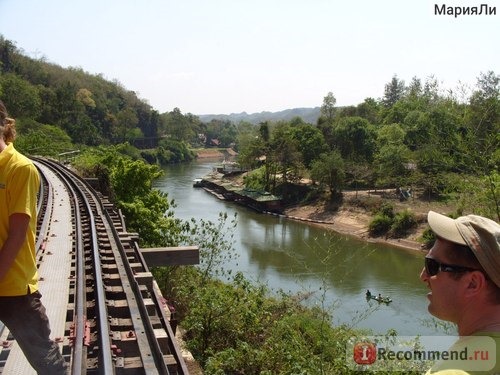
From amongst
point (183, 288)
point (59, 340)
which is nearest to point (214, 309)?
point (183, 288)

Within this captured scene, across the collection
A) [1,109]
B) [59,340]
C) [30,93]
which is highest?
[30,93]

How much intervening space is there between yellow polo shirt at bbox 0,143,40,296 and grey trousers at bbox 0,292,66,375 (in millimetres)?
97

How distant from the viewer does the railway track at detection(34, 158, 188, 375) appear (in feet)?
11.2

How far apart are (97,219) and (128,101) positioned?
96.4 metres

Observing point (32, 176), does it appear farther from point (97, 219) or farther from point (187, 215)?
point (187, 215)

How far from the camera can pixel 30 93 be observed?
177 ft

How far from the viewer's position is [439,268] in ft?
5.23

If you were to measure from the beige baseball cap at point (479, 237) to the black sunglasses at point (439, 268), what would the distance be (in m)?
0.06

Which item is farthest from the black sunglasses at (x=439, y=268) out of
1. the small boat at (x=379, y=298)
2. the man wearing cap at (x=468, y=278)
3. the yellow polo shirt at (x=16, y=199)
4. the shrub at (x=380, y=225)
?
the shrub at (x=380, y=225)

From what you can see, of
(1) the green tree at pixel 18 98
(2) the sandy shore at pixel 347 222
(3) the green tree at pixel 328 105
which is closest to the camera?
(2) the sandy shore at pixel 347 222

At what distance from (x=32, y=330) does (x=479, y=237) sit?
2381mm

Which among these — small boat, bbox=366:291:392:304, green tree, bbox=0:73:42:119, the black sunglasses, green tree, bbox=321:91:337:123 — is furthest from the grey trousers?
green tree, bbox=321:91:337:123

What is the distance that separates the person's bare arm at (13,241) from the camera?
240 cm

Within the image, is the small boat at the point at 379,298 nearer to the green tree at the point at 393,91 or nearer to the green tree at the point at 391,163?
the green tree at the point at 391,163
